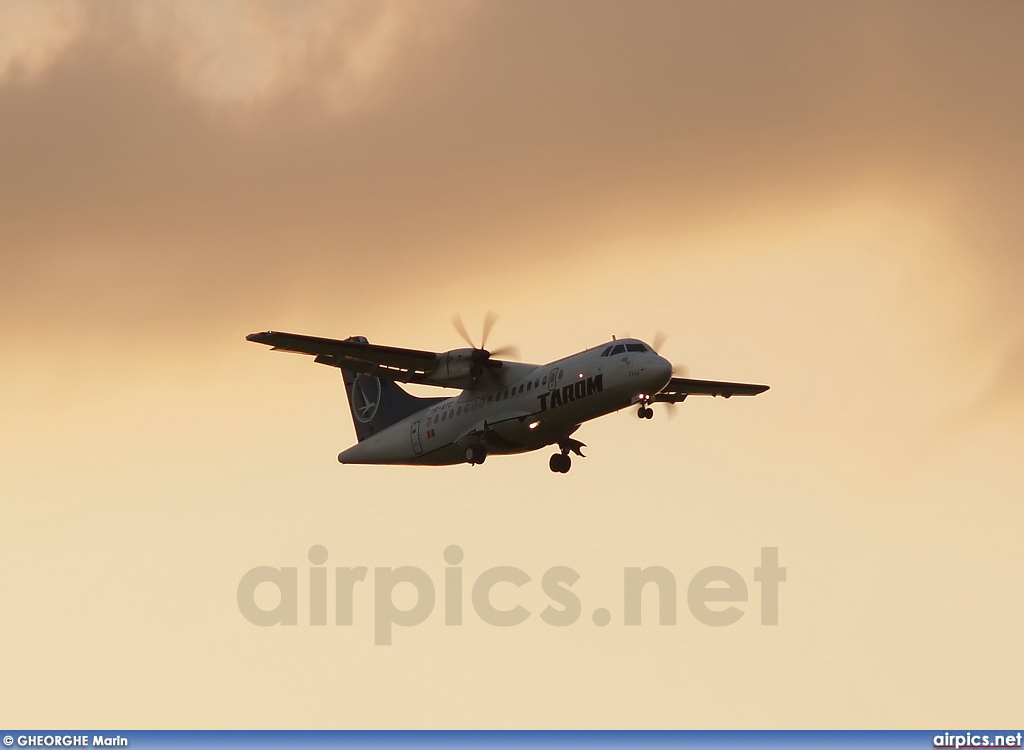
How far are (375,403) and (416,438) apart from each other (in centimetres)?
492

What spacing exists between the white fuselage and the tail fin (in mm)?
950

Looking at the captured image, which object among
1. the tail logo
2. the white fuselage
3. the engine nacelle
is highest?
the tail logo

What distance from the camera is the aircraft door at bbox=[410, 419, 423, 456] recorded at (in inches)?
1937

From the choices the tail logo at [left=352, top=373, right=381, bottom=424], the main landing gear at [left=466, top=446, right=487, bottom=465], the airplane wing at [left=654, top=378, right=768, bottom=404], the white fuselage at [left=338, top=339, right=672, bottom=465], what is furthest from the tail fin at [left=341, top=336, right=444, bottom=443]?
the airplane wing at [left=654, top=378, right=768, bottom=404]

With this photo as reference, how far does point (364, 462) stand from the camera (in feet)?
170

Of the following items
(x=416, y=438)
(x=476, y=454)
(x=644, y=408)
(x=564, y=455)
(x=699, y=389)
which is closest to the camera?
(x=644, y=408)

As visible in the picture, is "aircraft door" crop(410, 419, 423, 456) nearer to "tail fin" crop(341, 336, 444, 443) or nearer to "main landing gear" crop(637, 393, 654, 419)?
"tail fin" crop(341, 336, 444, 443)

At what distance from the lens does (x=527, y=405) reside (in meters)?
45.1

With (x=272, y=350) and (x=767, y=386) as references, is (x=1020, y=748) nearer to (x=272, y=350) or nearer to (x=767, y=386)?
(x=767, y=386)

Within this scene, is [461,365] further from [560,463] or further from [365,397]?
[365,397]

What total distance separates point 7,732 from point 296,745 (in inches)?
548

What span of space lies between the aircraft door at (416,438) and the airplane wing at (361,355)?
186 centimetres

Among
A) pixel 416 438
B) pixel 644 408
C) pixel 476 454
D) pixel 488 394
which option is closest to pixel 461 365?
pixel 488 394

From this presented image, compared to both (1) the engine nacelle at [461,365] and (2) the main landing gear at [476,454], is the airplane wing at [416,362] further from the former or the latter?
(2) the main landing gear at [476,454]
